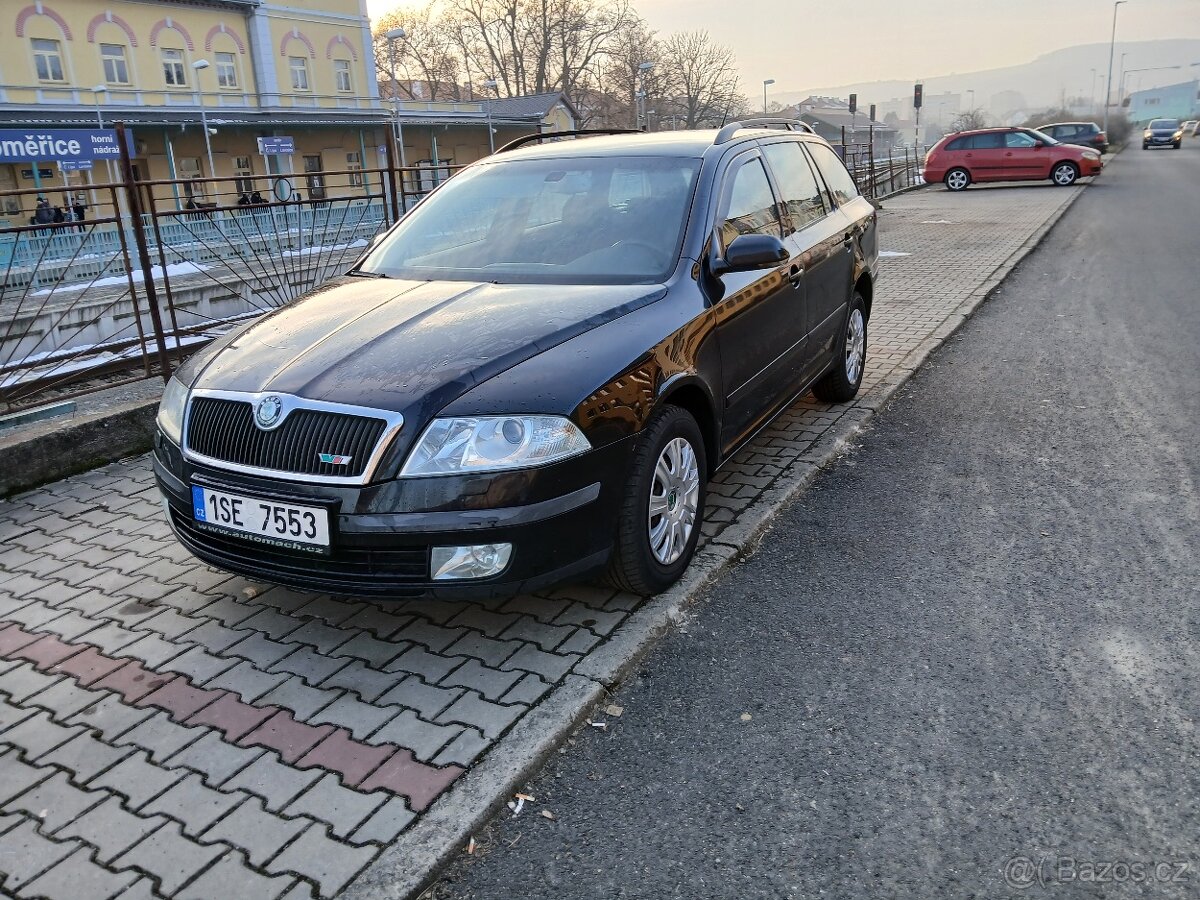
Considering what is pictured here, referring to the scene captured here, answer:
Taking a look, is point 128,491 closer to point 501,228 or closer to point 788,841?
point 501,228

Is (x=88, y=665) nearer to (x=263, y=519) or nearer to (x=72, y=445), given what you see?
(x=263, y=519)

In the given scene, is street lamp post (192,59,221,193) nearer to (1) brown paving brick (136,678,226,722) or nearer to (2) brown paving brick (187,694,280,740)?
(1) brown paving brick (136,678,226,722)

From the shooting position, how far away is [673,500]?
3779 mm

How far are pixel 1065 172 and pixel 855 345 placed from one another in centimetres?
2431

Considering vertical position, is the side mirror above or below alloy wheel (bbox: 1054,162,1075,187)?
above

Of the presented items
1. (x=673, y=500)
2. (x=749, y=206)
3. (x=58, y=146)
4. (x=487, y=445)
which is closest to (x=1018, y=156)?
(x=749, y=206)

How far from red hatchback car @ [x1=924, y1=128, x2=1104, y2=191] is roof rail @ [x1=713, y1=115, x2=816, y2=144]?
2300cm

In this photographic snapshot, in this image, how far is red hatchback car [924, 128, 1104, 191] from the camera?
26.4 meters

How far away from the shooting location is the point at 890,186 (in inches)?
1121

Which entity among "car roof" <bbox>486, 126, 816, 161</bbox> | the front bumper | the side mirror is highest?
"car roof" <bbox>486, 126, 816, 161</bbox>

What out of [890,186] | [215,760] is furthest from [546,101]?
[215,760]

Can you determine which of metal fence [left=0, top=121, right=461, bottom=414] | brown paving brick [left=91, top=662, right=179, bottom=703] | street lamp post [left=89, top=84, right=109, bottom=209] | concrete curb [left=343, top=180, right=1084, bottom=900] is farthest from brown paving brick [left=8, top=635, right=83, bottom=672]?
street lamp post [left=89, top=84, right=109, bottom=209]

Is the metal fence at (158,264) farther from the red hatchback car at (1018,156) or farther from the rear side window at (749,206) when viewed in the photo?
the red hatchback car at (1018,156)

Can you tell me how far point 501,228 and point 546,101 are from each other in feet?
204
